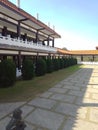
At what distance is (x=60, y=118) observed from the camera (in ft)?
21.3

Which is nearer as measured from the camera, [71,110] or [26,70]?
[71,110]

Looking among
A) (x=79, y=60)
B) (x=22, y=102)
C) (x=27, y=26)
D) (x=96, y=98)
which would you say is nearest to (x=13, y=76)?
(x=22, y=102)

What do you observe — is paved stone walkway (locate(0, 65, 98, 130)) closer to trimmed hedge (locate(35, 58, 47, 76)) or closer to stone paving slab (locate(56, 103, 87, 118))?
stone paving slab (locate(56, 103, 87, 118))

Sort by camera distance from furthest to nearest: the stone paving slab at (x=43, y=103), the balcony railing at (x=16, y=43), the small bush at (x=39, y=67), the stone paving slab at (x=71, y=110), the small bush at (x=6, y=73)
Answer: the small bush at (x=39, y=67) → the balcony railing at (x=16, y=43) → the small bush at (x=6, y=73) → the stone paving slab at (x=43, y=103) → the stone paving slab at (x=71, y=110)

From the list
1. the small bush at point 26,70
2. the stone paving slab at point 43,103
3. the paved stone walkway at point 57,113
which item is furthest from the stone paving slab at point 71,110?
the small bush at point 26,70

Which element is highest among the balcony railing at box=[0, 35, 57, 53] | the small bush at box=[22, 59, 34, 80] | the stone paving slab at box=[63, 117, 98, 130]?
the balcony railing at box=[0, 35, 57, 53]

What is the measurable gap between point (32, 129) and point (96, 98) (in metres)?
5.72

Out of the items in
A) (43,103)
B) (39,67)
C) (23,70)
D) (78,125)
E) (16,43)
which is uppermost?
(16,43)

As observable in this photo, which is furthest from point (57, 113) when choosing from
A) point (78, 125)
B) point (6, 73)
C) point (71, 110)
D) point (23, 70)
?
point (23, 70)

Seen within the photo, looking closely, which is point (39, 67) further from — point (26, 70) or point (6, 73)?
point (6, 73)

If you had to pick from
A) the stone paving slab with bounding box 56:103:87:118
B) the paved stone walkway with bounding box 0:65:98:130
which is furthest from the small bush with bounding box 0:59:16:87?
the stone paving slab with bounding box 56:103:87:118

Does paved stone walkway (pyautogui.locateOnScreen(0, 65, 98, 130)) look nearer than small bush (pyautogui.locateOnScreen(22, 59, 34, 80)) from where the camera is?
Yes

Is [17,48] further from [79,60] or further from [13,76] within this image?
[79,60]

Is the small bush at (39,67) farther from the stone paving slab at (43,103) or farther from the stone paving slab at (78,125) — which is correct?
the stone paving slab at (78,125)
